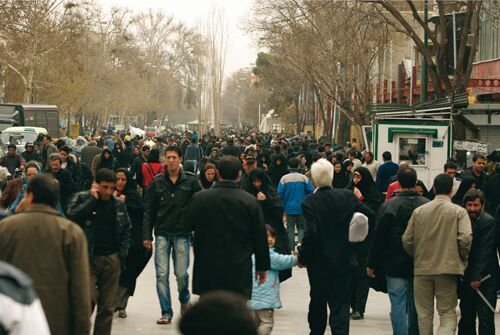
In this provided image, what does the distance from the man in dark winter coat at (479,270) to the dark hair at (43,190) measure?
12.9 ft

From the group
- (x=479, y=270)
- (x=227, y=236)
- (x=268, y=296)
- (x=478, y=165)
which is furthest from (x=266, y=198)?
(x=227, y=236)

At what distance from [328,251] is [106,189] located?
183cm

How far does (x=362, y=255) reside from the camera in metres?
12.0

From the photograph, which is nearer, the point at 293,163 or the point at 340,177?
the point at 293,163

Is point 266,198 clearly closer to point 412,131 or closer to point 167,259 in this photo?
point 167,259

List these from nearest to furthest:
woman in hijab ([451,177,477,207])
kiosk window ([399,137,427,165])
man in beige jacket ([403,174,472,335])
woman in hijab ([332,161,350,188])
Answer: man in beige jacket ([403,174,472,335]) < woman in hijab ([451,177,477,207]) < woman in hijab ([332,161,350,188]) < kiosk window ([399,137,427,165])

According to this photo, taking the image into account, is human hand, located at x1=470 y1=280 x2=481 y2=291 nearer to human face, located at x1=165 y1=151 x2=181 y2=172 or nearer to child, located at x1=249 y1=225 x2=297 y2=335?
child, located at x1=249 y1=225 x2=297 y2=335

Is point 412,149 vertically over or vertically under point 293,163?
under

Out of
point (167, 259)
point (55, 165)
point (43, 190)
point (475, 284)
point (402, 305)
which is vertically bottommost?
point (402, 305)

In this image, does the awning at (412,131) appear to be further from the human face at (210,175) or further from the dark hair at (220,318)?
the dark hair at (220,318)

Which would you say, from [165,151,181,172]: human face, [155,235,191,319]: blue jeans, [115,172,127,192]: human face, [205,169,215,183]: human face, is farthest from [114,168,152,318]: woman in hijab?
[205,169,215,183]: human face

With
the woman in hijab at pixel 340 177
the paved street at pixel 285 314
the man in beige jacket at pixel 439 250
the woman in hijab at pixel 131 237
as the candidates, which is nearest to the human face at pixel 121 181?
the woman in hijab at pixel 131 237

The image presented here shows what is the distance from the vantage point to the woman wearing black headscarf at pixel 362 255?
11.7m

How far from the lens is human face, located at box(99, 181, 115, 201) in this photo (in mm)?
9320
